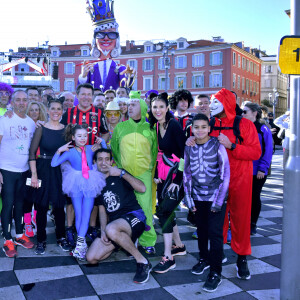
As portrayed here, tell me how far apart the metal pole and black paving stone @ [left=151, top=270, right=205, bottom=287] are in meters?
0.94

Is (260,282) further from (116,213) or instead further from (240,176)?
(116,213)

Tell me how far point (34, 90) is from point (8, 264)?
3.50 meters

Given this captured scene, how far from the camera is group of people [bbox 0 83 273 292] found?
3369mm

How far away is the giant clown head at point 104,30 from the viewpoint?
7.31 meters

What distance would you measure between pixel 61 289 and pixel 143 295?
74 cm

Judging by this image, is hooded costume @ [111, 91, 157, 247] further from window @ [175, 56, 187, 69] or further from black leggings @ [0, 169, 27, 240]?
window @ [175, 56, 187, 69]

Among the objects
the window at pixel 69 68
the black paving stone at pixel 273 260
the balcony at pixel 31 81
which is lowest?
the black paving stone at pixel 273 260

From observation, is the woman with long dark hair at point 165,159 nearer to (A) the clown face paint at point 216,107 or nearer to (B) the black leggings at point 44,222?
(A) the clown face paint at point 216,107

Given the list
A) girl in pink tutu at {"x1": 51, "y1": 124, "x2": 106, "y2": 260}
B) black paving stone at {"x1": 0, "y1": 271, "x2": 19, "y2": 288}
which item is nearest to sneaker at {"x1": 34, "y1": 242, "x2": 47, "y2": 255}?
girl in pink tutu at {"x1": 51, "y1": 124, "x2": 106, "y2": 260}

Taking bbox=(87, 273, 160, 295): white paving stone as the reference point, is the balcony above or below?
above

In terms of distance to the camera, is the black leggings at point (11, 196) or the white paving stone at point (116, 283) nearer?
the white paving stone at point (116, 283)

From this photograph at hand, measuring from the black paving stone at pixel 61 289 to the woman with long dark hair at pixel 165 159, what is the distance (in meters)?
0.75

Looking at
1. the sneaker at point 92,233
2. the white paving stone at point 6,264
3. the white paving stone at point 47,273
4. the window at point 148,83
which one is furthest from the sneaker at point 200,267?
the window at point 148,83

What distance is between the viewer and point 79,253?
382 cm
